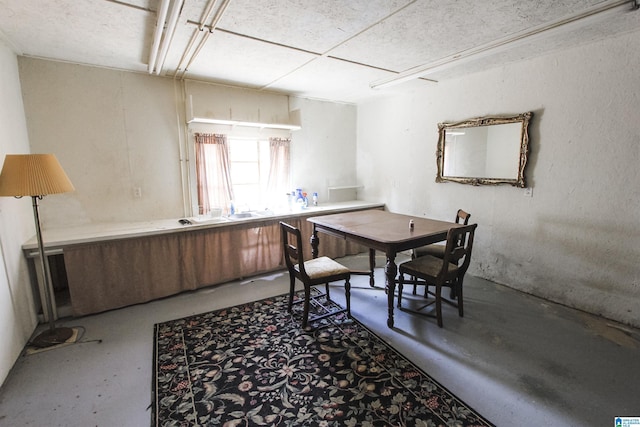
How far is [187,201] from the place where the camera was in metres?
3.69

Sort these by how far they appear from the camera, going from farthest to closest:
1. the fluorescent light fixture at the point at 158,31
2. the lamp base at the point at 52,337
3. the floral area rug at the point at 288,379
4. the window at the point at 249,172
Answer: the window at the point at 249,172 → the lamp base at the point at 52,337 → the fluorescent light fixture at the point at 158,31 → the floral area rug at the point at 288,379

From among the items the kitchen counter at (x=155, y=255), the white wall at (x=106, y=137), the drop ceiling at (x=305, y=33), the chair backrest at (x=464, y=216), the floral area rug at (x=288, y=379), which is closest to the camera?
the floral area rug at (x=288, y=379)

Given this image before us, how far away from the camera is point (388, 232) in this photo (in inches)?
105

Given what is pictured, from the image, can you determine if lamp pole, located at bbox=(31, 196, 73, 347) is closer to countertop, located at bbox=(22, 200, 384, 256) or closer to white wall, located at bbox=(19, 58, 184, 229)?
countertop, located at bbox=(22, 200, 384, 256)

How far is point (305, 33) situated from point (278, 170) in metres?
2.23

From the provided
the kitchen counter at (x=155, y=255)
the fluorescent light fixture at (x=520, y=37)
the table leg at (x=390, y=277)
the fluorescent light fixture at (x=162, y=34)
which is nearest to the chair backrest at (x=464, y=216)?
the table leg at (x=390, y=277)

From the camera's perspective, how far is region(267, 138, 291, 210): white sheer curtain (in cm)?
426

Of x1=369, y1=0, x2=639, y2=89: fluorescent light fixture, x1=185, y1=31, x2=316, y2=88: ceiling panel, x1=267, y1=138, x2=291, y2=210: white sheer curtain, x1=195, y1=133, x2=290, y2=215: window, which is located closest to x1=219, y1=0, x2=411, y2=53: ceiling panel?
x1=185, y1=31, x2=316, y2=88: ceiling panel

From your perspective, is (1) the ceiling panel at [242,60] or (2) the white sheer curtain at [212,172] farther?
(2) the white sheer curtain at [212,172]

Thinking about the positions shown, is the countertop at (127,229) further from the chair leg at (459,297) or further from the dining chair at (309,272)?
the chair leg at (459,297)

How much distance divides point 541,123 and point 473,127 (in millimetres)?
681

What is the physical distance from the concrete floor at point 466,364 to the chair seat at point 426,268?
0.42 metres

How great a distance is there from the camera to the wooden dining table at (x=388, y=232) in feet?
7.93

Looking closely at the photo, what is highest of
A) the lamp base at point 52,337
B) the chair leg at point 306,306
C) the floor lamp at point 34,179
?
the floor lamp at point 34,179
